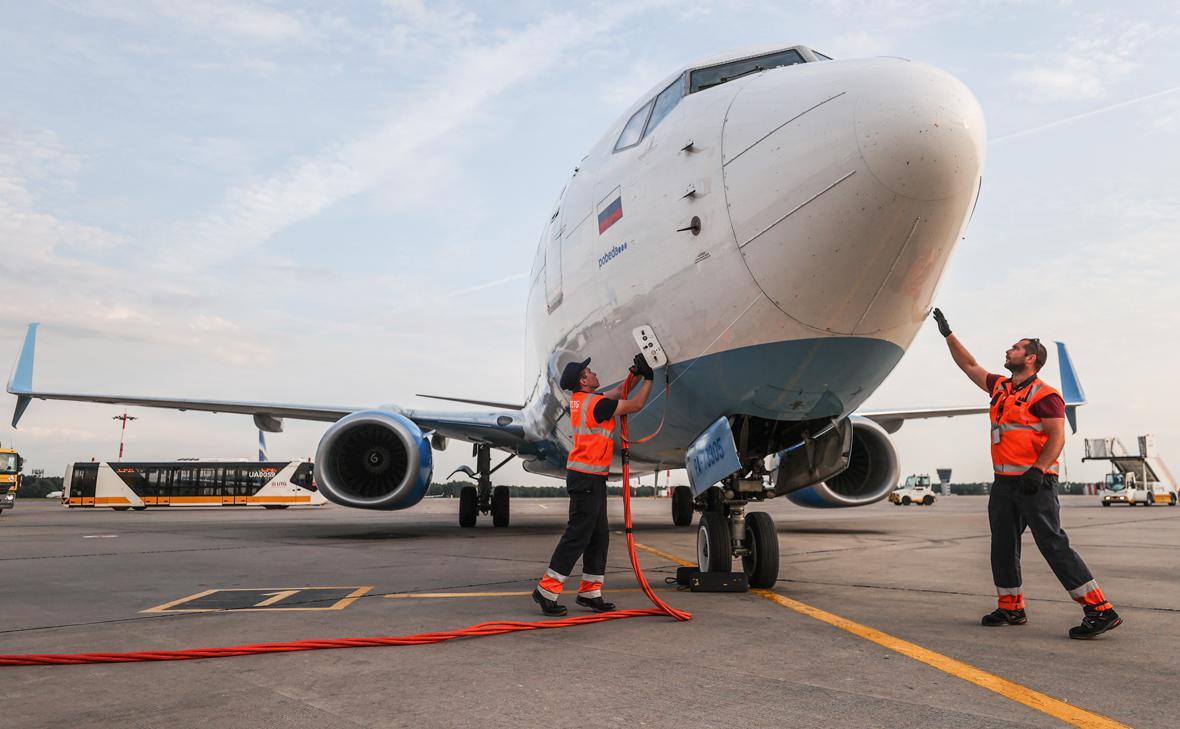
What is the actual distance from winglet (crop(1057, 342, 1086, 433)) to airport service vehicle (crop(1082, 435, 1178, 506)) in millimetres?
16990

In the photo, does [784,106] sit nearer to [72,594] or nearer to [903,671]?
[903,671]

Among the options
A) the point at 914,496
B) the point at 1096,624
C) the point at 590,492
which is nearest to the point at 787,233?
the point at 590,492

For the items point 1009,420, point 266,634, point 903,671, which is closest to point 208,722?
point 266,634

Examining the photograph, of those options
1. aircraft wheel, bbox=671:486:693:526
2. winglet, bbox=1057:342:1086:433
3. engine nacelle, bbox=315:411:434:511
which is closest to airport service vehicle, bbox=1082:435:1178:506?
winglet, bbox=1057:342:1086:433

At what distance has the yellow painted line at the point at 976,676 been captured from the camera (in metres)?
2.60

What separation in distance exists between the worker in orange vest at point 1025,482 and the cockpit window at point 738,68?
2552 millimetres

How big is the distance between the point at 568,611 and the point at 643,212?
8.89ft

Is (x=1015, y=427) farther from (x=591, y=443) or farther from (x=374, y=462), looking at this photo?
(x=374, y=462)

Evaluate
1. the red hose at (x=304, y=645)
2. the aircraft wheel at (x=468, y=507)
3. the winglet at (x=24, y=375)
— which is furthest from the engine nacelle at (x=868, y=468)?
the winglet at (x=24, y=375)

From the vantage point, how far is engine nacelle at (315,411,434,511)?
1142cm

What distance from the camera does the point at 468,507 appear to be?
1575 cm

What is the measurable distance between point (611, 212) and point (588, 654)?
3.39 meters

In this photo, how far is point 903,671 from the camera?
10.7ft

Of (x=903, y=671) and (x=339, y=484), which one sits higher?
(x=339, y=484)
